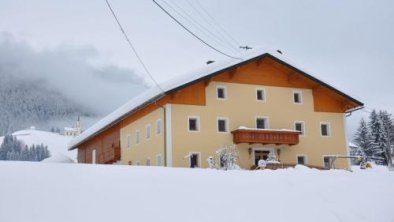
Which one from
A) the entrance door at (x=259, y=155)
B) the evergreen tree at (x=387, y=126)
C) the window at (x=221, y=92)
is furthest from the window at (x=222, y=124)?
the evergreen tree at (x=387, y=126)

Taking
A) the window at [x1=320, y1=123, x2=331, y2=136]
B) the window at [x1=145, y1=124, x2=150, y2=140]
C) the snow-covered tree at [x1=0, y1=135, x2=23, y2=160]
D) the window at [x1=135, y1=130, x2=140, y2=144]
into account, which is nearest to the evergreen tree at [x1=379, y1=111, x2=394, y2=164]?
the window at [x1=320, y1=123, x2=331, y2=136]

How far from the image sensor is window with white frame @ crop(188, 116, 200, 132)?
104 ft

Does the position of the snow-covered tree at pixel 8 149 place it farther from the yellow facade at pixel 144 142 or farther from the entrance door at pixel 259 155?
the entrance door at pixel 259 155

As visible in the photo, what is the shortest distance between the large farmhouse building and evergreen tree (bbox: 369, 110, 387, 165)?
27.0 m

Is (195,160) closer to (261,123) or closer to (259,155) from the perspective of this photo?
(259,155)

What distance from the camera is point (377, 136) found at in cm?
6284

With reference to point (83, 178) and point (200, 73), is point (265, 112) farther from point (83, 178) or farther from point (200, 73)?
point (83, 178)

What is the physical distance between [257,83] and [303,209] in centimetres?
2135

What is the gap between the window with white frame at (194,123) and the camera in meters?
31.6

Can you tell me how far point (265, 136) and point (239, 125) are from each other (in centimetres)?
170

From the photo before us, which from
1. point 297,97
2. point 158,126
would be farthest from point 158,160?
point 297,97

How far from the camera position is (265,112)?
34.1 meters

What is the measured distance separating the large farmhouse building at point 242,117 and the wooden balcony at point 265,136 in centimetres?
6

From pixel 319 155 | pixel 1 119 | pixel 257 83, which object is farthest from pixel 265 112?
pixel 1 119
